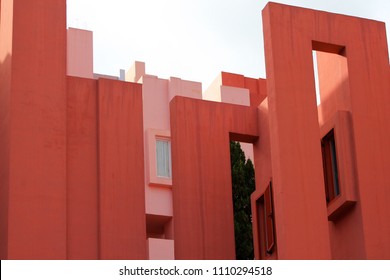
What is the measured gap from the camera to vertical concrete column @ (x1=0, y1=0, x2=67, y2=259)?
15.7m

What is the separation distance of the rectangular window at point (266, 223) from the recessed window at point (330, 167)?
1.13 metres

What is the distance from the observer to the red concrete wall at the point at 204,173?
18266 millimetres

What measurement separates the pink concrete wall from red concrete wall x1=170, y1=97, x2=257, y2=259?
31.2ft

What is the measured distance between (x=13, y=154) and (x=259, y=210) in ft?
15.9

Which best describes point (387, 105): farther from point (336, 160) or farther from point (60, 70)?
point (60, 70)

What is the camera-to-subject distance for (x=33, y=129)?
640 inches

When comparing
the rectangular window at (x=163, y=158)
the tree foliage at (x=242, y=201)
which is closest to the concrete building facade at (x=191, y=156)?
the tree foliage at (x=242, y=201)

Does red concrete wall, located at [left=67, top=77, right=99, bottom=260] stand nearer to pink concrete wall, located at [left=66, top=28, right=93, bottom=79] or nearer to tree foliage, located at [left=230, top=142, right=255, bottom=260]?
tree foliage, located at [left=230, top=142, right=255, bottom=260]

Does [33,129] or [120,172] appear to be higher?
[33,129]

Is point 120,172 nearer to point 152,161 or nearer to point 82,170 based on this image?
point 82,170

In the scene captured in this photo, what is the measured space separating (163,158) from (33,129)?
11263 millimetres

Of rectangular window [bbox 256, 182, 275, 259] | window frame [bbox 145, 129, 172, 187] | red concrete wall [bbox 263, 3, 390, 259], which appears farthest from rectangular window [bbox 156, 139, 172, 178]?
red concrete wall [bbox 263, 3, 390, 259]

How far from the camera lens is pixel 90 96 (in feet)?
56.9

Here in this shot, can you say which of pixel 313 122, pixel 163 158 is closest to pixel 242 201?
pixel 163 158
